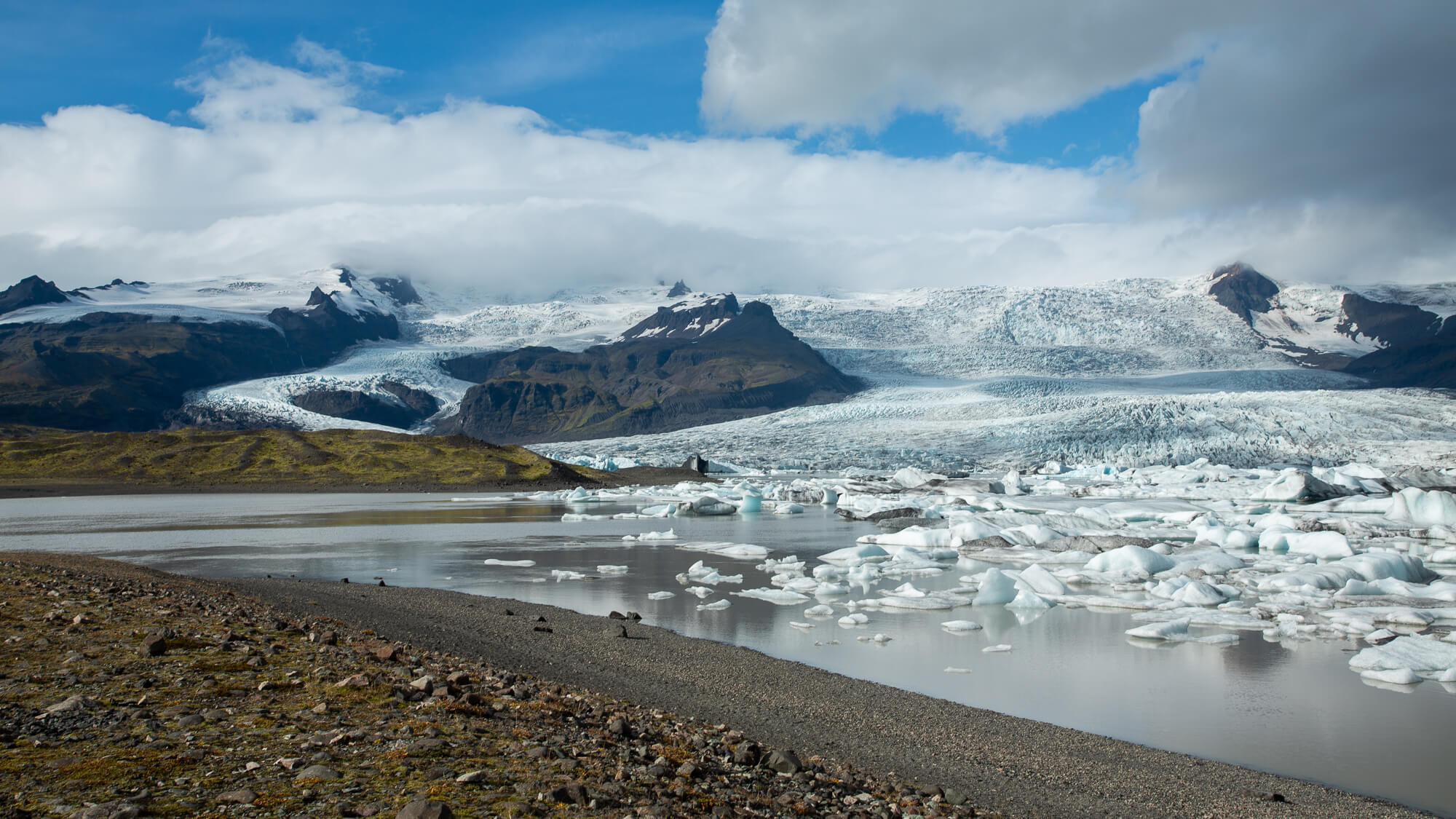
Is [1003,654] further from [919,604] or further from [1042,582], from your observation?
[1042,582]

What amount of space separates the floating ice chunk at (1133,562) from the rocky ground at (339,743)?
41.7ft

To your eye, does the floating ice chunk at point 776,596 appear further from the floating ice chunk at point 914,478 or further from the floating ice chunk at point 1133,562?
the floating ice chunk at point 914,478

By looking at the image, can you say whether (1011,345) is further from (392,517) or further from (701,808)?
(701,808)

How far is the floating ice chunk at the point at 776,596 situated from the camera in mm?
14633

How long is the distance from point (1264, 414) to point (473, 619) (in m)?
61.2

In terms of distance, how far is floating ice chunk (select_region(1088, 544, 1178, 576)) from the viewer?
16.9m

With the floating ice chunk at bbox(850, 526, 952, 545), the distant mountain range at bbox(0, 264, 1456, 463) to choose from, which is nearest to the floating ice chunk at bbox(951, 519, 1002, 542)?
the floating ice chunk at bbox(850, 526, 952, 545)

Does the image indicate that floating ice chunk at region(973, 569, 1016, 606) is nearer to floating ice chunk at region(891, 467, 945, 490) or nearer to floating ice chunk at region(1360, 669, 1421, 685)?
floating ice chunk at region(1360, 669, 1421, 685)

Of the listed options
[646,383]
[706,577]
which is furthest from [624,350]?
[706,577]

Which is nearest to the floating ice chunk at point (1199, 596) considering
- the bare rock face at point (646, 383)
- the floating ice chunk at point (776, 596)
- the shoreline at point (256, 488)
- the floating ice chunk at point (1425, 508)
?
the floating ice chunk at point (776, 596)

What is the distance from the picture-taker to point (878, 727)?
737 cm

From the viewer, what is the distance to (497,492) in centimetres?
5438

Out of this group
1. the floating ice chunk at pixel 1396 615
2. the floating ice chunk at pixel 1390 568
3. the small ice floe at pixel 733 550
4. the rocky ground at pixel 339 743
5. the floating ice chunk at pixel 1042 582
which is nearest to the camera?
the rocky ground at pixel 339 743

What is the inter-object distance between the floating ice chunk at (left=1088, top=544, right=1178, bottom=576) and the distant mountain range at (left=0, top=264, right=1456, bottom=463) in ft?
216
